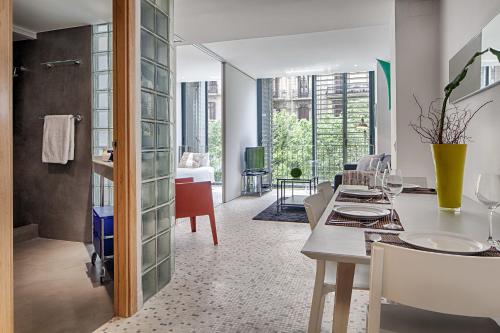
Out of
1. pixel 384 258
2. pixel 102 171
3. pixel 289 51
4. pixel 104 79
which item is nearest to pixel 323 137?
pixel 289 51

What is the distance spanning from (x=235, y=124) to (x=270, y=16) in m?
3.19

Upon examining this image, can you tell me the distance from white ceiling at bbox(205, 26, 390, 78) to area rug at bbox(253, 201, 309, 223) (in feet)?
8.03

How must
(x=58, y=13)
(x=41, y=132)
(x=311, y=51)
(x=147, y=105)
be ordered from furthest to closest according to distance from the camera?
(x=311, y=51) < (x=41, y=132) < (x=58, y=13) < (x=147, y=105)

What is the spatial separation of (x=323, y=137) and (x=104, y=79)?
521cm

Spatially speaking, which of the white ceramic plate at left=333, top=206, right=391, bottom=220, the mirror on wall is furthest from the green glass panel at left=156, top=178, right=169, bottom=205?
the mirror on wall

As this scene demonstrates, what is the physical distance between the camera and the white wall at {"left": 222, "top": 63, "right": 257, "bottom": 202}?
6.33 m

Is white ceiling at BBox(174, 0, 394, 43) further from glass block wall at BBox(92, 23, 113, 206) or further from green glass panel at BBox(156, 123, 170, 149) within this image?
green glass panel at BBox(156, 123, 170, 149)

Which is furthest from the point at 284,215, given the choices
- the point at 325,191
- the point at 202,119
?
the point at 202,119

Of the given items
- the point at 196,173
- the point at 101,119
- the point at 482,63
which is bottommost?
the point at 196,173

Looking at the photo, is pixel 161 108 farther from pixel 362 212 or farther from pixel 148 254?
pixel 362 212

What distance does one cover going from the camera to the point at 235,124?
22.3 feet

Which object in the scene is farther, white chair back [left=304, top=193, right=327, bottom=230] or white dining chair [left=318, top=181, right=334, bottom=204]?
white dining chair [left=318, top=181, right=334, bottom=204]

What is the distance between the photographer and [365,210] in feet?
5.08

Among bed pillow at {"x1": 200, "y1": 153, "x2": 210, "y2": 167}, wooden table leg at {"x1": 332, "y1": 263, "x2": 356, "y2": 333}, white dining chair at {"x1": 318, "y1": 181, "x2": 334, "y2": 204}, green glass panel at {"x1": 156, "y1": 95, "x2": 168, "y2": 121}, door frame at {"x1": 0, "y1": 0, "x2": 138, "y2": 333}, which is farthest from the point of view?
bed pillow at {"x1": 200, "y1": 153, "x2": 210, "y2": 167}
